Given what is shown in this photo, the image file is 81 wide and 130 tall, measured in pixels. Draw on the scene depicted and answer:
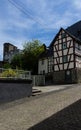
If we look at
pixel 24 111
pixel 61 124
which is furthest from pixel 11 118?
pixel 61 124

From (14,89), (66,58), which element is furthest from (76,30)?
(14,89)

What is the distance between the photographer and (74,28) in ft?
149

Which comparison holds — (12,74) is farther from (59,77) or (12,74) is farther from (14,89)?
(59,77)

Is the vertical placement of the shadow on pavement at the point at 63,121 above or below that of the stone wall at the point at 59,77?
below

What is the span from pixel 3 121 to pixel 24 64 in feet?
132

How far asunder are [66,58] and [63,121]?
28.6 m

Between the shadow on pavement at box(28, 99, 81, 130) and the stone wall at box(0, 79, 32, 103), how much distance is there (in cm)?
555

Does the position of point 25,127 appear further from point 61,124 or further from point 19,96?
point 19,96

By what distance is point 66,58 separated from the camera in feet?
124

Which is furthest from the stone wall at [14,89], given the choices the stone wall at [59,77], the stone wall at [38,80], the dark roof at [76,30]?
the dark roof at [76,30]

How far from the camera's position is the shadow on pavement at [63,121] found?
28.4 feet

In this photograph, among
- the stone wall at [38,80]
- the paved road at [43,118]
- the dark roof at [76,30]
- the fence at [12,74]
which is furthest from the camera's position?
the dark roof at [76,30]

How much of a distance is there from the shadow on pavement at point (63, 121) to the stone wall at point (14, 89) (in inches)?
218

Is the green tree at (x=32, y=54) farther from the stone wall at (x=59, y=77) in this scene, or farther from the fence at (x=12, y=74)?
the fence at (x=12, y=74)
